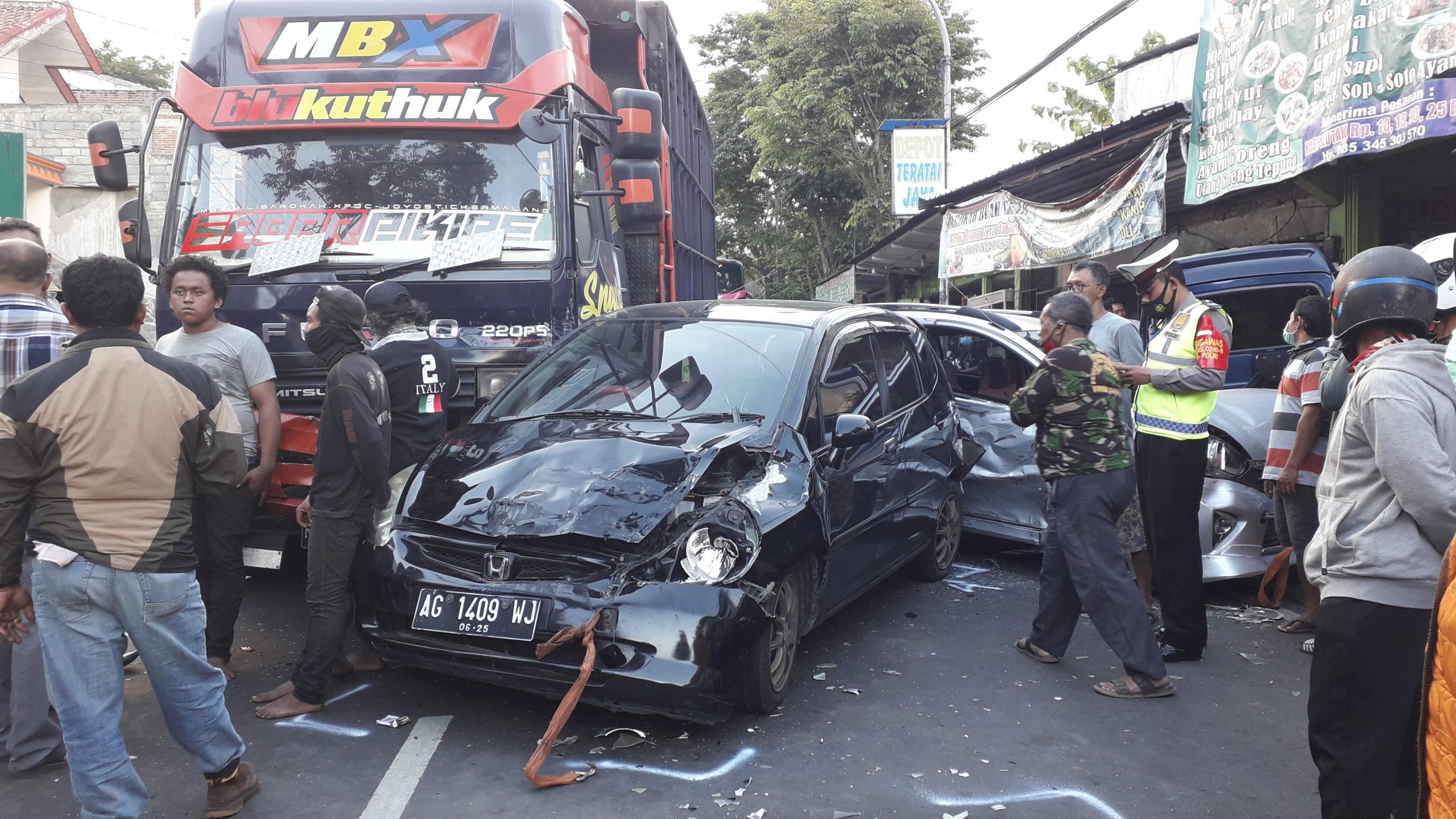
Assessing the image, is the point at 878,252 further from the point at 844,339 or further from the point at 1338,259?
the point at 844,339

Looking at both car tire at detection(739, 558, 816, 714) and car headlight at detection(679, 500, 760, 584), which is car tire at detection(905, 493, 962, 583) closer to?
car tire at detection(739, 558, 816, 714)

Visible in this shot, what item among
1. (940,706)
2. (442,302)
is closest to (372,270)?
(442,302)

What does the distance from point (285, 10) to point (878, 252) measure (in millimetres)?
17050

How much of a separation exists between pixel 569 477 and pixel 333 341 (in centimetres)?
111

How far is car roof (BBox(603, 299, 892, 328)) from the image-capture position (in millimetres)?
5152

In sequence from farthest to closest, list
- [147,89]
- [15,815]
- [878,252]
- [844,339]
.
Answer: [147,89] < [878,252] < [844,339] < [15,815]

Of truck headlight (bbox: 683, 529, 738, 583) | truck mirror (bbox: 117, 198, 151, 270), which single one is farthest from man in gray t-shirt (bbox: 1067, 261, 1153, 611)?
truck mirror (bbox: 117, 198, 151, 270)

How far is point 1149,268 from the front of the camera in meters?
5.07

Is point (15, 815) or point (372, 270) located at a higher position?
point (372, 270)

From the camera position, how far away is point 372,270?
5723mm

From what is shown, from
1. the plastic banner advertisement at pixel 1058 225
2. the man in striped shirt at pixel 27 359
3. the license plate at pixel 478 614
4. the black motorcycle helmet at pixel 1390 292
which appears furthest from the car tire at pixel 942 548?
the plastic banner advertisement at pixel 1058 225

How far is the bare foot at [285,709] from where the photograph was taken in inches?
157

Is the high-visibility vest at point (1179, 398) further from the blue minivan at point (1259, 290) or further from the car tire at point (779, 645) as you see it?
the blue minivan at point (1259, 290)

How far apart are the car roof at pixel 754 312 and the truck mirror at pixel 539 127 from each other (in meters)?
1.30
